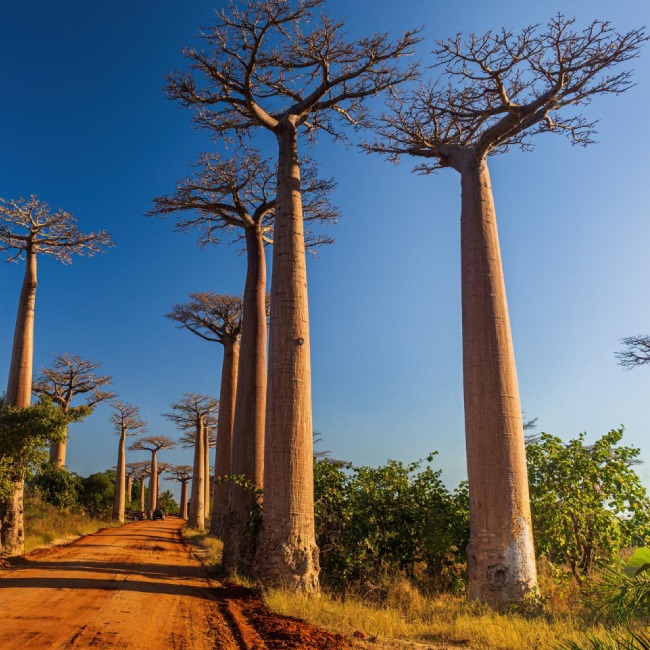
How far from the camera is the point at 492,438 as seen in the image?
7.63m

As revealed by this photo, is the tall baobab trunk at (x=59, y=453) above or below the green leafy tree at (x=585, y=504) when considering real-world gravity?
above

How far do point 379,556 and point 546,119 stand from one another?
7.80 meters

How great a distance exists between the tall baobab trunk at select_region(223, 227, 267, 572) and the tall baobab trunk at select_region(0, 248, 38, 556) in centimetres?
516

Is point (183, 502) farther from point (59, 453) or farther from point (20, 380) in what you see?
point (20, 380)

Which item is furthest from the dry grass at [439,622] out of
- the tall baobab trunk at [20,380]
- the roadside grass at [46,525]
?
the roadside grass at [46,525]

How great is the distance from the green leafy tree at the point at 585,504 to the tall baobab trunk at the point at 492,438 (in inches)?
71.4

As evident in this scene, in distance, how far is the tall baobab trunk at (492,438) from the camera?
7.25 metres

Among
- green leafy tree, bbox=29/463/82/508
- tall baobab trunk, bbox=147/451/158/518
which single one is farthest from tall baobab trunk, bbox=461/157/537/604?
tall baobab trunk, bbox=147/451/158/518

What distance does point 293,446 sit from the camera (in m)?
8.41

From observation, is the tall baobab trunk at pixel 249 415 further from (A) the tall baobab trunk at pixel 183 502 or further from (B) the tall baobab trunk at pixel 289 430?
(A) the tall baobab trunk at pixel 183 502

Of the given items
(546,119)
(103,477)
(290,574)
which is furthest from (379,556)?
(103,477)

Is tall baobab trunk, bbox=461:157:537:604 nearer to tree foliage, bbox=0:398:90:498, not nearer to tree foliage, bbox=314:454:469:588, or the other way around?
tree foliage, bbox=314:454:469:588

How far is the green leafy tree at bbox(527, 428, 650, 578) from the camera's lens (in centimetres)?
899

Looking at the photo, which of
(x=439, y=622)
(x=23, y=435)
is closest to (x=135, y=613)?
(x=439, y=622)
